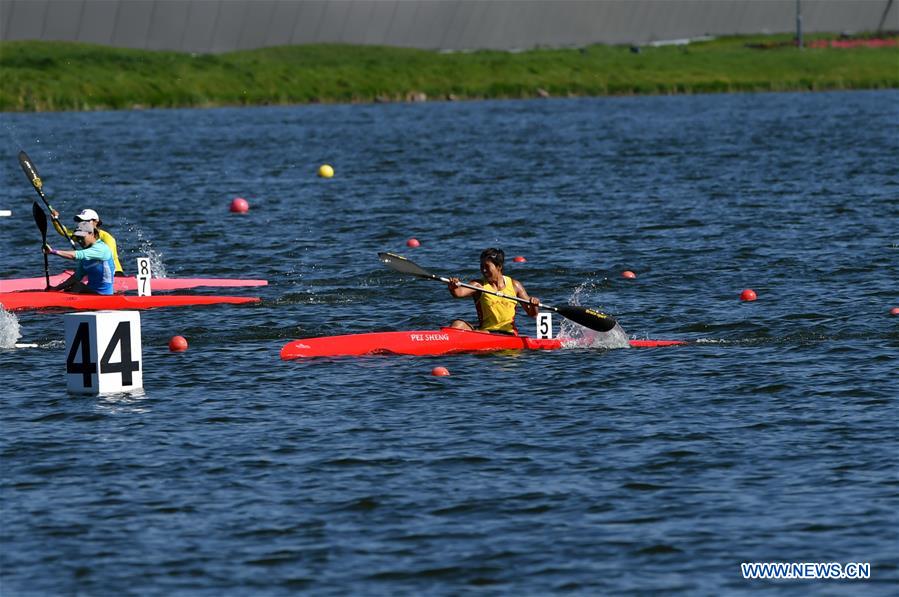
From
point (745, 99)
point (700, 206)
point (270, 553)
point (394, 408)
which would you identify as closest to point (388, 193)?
point (700, 206)

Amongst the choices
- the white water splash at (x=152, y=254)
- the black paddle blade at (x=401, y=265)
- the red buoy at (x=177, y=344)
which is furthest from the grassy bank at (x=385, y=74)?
the red buoy at (x=177, y=344)

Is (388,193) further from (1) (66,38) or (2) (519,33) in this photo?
(2) (519,33)

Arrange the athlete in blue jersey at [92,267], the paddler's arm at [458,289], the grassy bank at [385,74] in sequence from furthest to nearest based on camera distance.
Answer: the grassy bank at [385,74] → the athlete in blue jersey at [92,267] → the paddler's arm at [458,289]

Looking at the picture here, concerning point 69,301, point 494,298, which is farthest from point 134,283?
point 494,298

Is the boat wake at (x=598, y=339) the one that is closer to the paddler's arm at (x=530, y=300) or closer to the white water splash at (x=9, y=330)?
the paddler's arm at (x=530, y=300)

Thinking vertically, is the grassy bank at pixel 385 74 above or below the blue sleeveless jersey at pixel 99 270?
above

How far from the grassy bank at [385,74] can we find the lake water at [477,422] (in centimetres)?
4473

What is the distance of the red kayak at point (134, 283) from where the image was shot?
25984 mm

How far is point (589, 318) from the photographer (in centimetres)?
2073

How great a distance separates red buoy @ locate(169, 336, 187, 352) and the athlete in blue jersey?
3.47 m

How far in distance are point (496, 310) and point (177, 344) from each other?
416 cm

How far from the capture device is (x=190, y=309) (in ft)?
81.9

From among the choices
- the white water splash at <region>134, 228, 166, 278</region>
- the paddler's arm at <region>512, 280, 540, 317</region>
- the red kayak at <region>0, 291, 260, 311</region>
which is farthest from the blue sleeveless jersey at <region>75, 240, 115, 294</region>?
the paddler's arm at <region>512, 280, 540, 317</region>

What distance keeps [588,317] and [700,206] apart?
19131 millimetres
